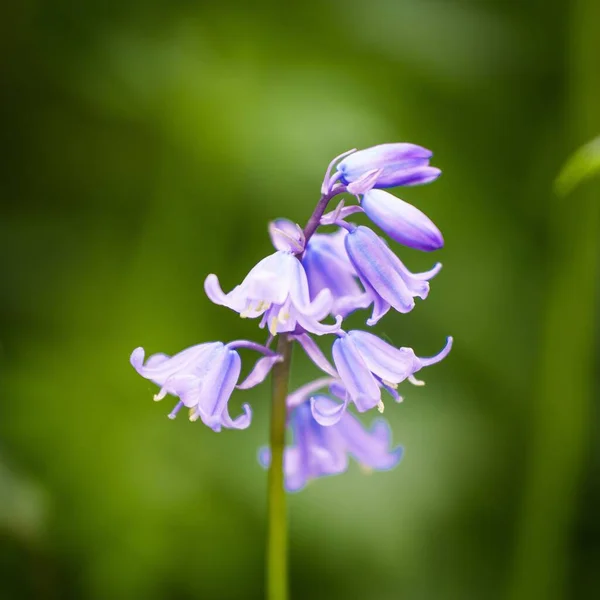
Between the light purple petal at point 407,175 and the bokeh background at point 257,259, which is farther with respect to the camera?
the bokeh background at point 257,259

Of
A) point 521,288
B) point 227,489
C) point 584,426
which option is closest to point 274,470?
point 227,489

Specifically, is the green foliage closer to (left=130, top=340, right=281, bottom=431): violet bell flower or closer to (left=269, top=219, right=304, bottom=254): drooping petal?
(left=269, top=219, right=304, bottom=254): drooping petal

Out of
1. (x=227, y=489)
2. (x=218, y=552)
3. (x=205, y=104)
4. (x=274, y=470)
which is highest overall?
(x=205, y=104)

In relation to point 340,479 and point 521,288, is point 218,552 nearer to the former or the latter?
point 340,479

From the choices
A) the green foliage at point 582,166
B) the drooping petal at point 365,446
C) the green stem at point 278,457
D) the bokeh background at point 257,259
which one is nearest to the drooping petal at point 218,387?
the green stem at point 278,457

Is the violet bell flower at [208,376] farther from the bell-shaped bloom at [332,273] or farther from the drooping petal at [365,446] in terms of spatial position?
the drooping petal at [365,446]

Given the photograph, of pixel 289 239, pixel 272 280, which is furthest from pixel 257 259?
pixel 272 280
